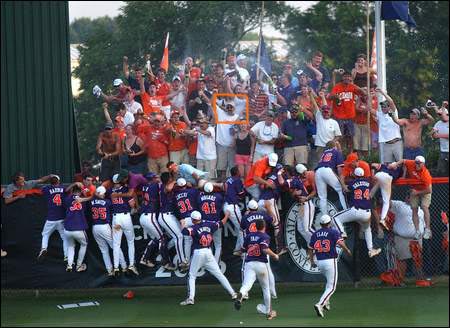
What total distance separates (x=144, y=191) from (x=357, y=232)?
164 inches

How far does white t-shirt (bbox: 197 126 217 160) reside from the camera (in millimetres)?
25047

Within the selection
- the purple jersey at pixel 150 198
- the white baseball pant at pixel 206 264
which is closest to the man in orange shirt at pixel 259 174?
the purple jersey at pixel 150 198

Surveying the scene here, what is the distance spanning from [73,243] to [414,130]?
23.0 feet

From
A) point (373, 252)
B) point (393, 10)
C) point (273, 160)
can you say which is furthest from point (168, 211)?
point (393, 10)

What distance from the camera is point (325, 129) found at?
24.7 meters

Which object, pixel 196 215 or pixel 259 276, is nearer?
pixel 259 276

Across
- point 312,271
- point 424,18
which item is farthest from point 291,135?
point 424,18

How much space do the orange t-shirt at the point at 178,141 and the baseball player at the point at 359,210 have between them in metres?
Result: 3.52

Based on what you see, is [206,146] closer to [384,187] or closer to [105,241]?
[105,241]

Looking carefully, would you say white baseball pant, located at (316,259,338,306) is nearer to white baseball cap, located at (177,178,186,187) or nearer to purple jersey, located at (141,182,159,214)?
white baseball cap, located at (177,178,186,187)

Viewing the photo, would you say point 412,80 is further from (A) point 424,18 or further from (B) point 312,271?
(B) point 312,271

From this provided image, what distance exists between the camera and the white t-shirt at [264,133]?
975 inches

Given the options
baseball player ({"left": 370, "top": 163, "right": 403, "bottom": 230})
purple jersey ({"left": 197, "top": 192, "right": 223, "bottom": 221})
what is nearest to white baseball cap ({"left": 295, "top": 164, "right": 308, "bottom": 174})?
baseball player ({"left": 370, "top": 163, "right": 403, "bottom": 230})

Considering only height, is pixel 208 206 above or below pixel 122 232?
above
